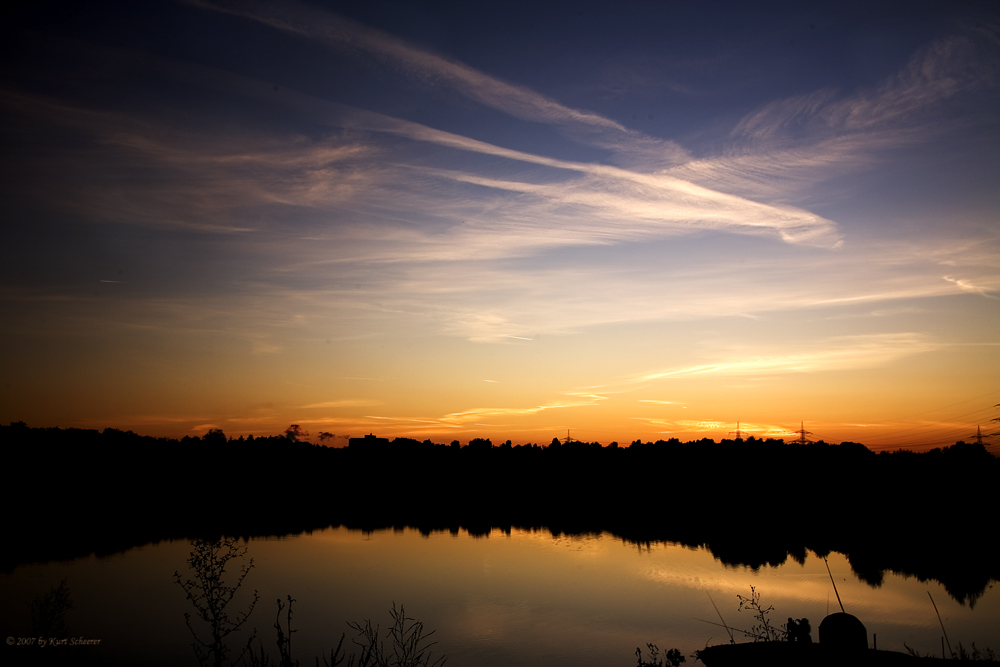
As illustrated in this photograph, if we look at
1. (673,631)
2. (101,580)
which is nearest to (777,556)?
(673,631)

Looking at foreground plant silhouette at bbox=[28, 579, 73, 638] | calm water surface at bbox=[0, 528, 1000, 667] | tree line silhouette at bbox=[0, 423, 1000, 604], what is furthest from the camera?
tree line silhouette at bbox=[0, 423, 1000, 604]

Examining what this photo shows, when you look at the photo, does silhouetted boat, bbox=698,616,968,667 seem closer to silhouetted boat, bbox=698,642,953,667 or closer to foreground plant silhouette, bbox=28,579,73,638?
silhouetted boat, bbox=698,642,953,667

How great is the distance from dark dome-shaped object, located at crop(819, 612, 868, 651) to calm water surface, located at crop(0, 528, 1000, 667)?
9.22m

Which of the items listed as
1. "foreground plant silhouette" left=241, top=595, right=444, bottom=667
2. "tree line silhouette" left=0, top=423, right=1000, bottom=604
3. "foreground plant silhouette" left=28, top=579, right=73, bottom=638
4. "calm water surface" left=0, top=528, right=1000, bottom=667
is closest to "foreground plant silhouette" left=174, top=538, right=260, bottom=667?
"foreground plant silhouette" left=241, top=595, right=444, bottom=667

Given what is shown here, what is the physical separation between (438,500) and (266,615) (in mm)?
66084

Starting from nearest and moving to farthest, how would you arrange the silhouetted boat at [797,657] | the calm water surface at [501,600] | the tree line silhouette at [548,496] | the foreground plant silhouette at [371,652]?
1. the foreground plant silhouette at [371,652]
2. the silhouetted boat at [797,657]
3. the calm water surface at [501,600]
4. the tree line silhouette at [548,496]

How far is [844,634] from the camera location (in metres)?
12.9

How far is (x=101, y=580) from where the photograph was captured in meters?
32.7

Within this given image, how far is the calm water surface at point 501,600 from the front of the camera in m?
23.2

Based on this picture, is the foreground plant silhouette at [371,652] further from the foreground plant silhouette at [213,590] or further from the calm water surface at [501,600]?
the calm water surface at [501,600]

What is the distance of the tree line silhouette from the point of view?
4838cm

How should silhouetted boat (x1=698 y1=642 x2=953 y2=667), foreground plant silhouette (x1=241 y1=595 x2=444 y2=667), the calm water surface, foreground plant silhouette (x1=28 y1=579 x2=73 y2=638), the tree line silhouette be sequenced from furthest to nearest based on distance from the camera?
1. the tree line silhouette
2. the calm water surface
3. silhouetted boat (x1=698 y1=642 x2=953 y2=667)
4. foreground plant silhouette (x1=28 y1=579 x2=73 y2=638)
5. foreground plant silhouette (x1=241 y1=595 x2=444 y2=667)

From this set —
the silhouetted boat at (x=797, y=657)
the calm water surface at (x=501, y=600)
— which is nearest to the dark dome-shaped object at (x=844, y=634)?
the silhouetted boat at (x=797, y=657)

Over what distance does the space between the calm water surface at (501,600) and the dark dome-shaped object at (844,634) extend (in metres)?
9.22
